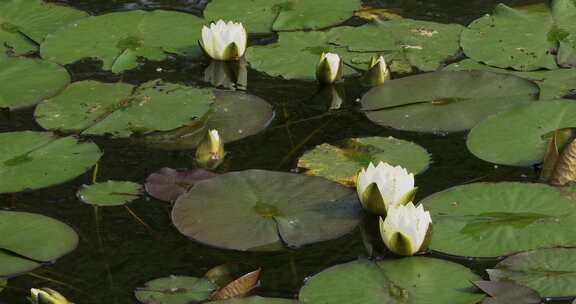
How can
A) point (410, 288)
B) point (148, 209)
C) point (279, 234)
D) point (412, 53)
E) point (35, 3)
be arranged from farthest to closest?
point (35, 3) → point (412, 53) → point (148, 209) → point (279, 234) → point (410, 288)

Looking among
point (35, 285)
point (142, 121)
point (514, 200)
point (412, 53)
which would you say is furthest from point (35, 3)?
point (514, 200)

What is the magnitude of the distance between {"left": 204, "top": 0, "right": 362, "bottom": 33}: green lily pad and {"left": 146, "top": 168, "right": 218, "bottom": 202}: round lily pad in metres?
1.57

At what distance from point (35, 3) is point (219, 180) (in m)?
2.45

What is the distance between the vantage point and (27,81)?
4.87 metres

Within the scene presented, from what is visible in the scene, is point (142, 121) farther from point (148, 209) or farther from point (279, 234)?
point (279, 234)

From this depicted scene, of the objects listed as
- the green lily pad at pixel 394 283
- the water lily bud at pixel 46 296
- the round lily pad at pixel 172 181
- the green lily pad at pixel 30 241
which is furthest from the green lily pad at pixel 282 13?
the water lily bud at pixel 46 296

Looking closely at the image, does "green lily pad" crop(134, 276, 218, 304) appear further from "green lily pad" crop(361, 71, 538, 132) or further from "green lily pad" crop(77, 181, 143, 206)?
"green lily pad" crop(361, 71, 538, 132)

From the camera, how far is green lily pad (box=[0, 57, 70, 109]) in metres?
4.73

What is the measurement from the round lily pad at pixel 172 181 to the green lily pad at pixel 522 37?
1630 mm

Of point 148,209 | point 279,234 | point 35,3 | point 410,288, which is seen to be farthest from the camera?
point 35,3

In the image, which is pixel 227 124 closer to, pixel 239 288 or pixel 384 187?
pixel 384 187

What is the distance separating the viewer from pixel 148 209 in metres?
3.83

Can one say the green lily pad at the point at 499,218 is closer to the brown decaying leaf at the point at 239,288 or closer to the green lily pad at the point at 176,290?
the brown decaying leaf at the point at 239,288

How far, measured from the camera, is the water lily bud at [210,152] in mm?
4113
